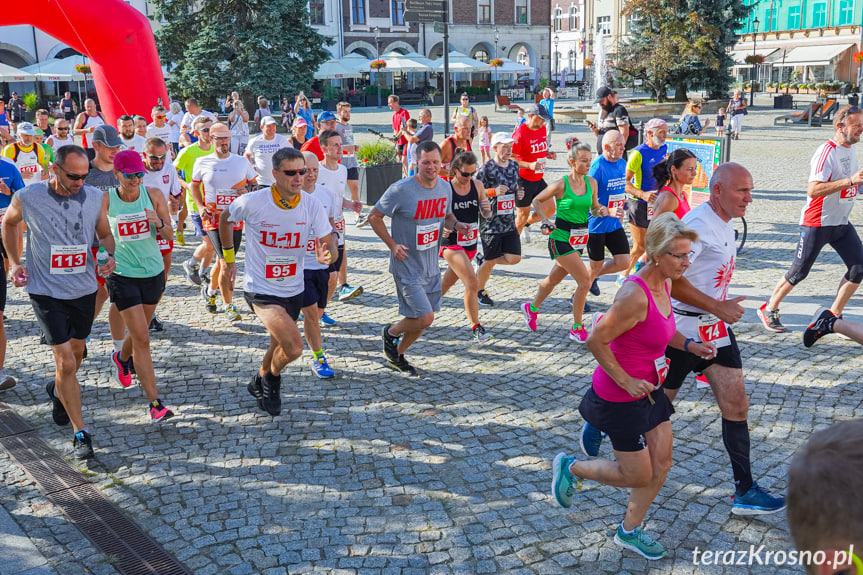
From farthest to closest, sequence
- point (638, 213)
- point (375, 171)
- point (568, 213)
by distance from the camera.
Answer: point (375, 171)
point (638, 213)
point (568, 213)

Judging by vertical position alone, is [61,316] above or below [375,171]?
below

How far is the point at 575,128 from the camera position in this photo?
1193 inches

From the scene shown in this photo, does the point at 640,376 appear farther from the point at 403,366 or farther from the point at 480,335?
the point at 480,335

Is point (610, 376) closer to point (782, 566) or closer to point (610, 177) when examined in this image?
point (782, 566)

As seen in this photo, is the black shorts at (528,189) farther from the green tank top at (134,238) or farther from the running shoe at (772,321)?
the green tank top at (134,238)

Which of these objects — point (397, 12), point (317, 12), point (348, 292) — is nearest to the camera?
point (348, 292)

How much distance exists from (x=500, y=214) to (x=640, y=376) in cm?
418

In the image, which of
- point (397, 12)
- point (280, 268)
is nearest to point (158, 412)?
point (280, 268)

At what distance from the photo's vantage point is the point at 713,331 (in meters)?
4.21

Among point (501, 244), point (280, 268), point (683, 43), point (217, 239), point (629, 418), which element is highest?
point (683, 43)

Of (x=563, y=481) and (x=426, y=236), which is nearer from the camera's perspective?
(x=563, y=481)

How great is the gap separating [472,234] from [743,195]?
3.11m

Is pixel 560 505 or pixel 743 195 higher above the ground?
pixel 743 195

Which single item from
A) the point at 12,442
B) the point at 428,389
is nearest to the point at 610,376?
the point at 428,389
